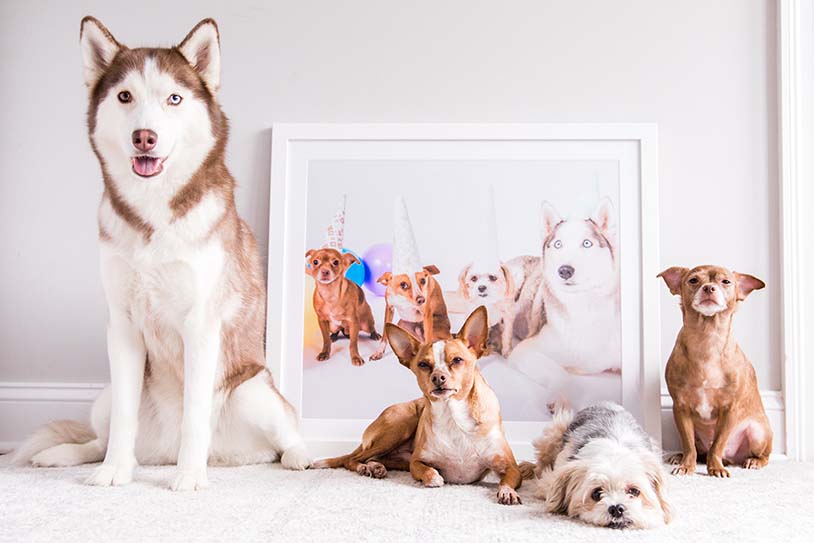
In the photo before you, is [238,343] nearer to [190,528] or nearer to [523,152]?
[190,528]

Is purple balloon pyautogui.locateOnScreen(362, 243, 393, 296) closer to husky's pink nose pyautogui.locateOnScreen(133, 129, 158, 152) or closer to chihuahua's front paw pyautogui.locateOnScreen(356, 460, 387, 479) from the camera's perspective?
chihuahua's front paw pyautogui.locateOnScreen(356, 460, 387, 479)

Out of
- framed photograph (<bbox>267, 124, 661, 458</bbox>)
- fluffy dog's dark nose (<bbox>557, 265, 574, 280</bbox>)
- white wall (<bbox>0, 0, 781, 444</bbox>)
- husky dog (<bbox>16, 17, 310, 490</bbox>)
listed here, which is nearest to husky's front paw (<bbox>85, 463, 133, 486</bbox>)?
husky dog (<bbox>16, 17, 310, 490</bbox>)

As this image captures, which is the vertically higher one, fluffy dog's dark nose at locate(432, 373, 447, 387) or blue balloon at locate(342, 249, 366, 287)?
blue balloon at locate(342, 249, 366, 287)

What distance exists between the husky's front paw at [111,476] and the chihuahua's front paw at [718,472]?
1665mm

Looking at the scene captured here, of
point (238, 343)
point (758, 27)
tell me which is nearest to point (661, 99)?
point (758, 27)

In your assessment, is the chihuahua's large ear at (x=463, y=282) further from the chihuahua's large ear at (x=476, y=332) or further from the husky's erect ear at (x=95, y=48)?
the husky's erect ear at (x=95, y=48)

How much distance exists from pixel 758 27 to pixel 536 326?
1.40 meters

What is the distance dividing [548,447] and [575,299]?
0.70 m

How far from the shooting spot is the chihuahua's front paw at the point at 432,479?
1.90 m

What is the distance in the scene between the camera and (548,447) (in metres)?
2.07

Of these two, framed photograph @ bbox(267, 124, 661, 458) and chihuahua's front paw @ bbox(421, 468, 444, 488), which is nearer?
chihuahua's front paw @ bbox(421, 468, 444, 488)

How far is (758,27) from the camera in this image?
2688mm

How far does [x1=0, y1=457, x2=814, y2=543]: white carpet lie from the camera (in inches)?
58.0

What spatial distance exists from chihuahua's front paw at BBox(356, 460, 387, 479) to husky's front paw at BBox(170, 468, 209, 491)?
0.44 metres
